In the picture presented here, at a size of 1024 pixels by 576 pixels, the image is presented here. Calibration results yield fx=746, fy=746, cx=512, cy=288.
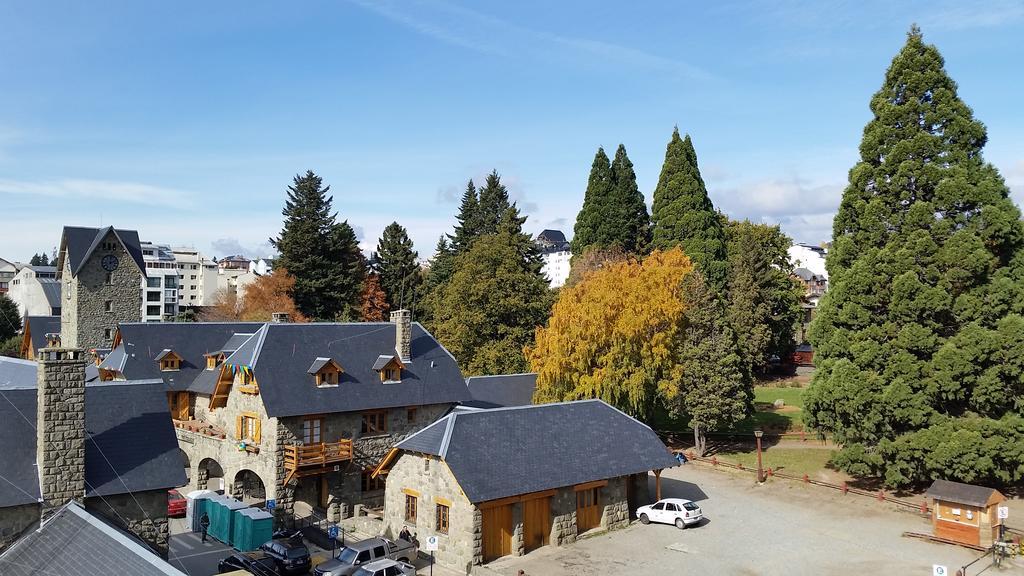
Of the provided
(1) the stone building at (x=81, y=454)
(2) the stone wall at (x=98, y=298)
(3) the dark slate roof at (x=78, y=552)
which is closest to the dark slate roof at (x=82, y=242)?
(2) the stone wall at (x=98, y=298)

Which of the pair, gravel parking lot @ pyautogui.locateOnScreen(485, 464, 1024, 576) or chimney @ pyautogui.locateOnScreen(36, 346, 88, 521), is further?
gravel parking lot @ pyautogui.locateOnScreen(485, 464, 1024, 576)

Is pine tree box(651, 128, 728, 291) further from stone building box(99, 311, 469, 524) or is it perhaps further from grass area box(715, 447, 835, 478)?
stone building box(99, 311, 469, 524)

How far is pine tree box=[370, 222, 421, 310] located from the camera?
3105 inches

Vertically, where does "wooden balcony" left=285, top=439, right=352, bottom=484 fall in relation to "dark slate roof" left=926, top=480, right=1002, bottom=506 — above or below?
above

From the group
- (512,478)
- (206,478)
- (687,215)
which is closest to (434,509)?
(512,478)

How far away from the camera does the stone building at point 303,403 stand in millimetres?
33500

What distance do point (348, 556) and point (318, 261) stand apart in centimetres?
5003

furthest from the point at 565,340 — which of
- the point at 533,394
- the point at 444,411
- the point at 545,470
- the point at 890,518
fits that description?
the point at 890,518

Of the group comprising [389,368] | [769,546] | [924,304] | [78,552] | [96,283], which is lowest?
[769,546]

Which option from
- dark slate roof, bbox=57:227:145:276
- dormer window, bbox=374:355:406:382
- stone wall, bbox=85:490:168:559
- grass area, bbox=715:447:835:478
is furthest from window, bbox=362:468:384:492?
dark slate roof, bbox=57:227:145:276

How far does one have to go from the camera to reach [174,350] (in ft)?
139

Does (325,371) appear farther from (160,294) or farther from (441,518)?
(160,294)

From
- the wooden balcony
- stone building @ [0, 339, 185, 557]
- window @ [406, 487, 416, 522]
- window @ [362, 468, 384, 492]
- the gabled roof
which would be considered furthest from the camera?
window @ [362, 468, 384, 492]

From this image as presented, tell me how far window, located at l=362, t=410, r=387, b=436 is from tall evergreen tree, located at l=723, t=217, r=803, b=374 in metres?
24.3
